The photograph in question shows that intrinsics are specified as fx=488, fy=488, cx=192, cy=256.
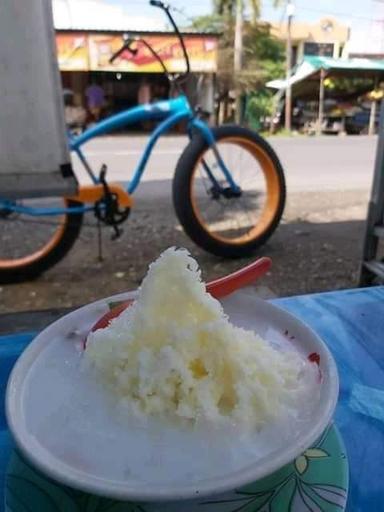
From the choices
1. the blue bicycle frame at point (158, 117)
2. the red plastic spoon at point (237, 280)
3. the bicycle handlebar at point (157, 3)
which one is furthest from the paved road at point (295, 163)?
the red plastic spoon at point (237, 280)

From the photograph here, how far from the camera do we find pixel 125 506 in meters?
0.60

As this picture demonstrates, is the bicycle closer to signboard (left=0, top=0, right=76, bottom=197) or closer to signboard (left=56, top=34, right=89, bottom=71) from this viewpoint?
signboard (left=0, top=0, right=76, bottom=197)

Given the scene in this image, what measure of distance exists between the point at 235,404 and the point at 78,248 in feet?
11.1

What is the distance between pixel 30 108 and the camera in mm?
2281

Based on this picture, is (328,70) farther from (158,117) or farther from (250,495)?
(250,495)

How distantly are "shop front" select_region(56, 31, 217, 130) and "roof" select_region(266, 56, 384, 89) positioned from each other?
150 inches

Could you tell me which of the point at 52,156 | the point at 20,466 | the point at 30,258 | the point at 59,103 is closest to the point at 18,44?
the point at 59,103

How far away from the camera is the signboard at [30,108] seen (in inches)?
84.3

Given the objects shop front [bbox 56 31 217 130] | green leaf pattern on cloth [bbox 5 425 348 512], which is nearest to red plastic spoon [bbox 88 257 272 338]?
green leaf pattern on cloth [bbox 5 425 348 512]

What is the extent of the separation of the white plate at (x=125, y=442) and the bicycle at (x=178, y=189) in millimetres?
2244

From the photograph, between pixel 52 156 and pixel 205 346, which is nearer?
pixel 205 346

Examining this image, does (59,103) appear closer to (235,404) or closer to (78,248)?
(78,248)

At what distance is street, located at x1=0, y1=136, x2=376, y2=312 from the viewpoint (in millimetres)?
3003

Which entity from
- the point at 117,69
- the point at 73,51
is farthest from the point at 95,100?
the point at 117,69
